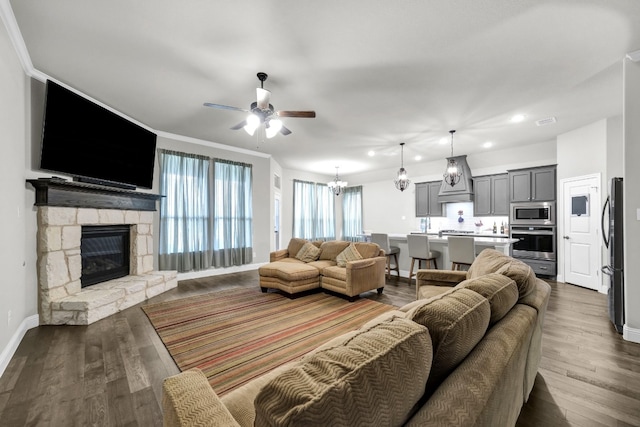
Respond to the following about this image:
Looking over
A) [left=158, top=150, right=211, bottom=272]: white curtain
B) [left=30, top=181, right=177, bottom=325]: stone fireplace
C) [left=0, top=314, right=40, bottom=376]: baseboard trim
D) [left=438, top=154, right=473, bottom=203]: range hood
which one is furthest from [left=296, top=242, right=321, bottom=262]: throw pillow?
[left=438, top=154, right=473, bottom=203]: range hood

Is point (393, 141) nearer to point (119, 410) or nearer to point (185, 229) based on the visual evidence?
point (185, 229)

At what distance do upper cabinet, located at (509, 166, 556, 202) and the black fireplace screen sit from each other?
7659 mm

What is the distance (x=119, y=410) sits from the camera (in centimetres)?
176

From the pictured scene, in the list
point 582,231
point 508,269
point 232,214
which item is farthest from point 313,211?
point 508,269

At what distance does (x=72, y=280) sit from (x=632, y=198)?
639cm

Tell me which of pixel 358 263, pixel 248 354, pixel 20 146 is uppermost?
pixel 20 146

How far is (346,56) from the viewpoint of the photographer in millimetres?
2674

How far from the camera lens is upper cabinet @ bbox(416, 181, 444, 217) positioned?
23.8 ft

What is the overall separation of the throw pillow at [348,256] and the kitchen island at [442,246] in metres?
1.37

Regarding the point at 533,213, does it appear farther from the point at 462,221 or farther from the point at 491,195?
the point at 462,221

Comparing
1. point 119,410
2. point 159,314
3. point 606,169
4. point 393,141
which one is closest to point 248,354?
point 119,410

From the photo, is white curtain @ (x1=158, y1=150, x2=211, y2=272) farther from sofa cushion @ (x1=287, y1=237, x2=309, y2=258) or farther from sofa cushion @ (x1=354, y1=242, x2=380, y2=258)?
sofa cushion @ (x1=354, y1=242, x2=380, y2=258)

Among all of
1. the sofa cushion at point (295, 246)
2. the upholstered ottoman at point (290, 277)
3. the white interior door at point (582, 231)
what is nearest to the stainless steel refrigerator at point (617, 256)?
the white interior door at point (582, 231)

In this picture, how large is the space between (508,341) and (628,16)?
2947 mm
